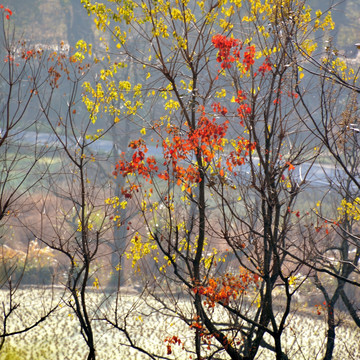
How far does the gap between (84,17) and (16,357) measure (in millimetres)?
27840

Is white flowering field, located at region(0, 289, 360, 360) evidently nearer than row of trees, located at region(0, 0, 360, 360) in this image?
Result: No

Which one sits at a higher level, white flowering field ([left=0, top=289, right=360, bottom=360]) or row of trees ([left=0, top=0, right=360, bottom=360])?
row of trees ([left=0, top=0, right=360, bottom=360])

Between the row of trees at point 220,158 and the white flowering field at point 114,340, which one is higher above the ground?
the row of trees at point 220,158

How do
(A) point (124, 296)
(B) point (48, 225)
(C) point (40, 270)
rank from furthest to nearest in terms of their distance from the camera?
1. (B) point (48, 225)
2. (C) point (40, 270)
3. (A) point (124, 296)

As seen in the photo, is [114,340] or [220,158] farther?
[114,340]

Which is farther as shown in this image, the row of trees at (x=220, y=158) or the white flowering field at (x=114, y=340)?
the white flowering field at (x=114, y=340)

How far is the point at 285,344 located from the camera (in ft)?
42.7

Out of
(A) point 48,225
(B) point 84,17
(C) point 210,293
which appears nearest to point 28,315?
(C) point 210,293

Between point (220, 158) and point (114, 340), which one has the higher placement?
point (220, 158)

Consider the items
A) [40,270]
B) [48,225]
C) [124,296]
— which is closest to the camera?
[124,296]

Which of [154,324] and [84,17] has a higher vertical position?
[84,17]

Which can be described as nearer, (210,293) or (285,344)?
(210,293)

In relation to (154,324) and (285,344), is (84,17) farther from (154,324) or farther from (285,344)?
(285,344)

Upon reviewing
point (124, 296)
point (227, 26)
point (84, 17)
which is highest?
point (84, 17)
